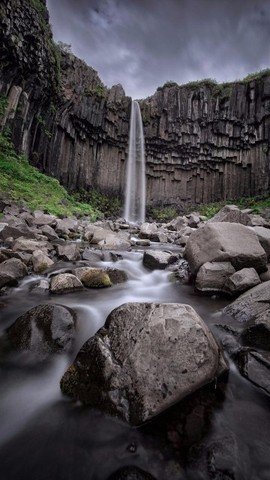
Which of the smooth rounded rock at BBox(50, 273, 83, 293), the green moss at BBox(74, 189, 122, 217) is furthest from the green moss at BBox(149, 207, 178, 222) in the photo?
the smooth rounded rock at BBox(50, 273, 83, 293)

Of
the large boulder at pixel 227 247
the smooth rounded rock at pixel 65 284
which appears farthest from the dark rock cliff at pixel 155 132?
the large boulder at pixel 227 247

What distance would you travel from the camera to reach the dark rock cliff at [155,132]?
17828 millimetres

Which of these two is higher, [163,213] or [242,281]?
[163,213]

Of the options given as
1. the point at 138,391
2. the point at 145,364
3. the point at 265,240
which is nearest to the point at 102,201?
the point at 265,240

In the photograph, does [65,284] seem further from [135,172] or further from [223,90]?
[223,90]

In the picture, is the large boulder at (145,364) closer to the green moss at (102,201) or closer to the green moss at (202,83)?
the green moss at (102,201)

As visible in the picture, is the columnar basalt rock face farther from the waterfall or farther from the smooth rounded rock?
the smooth rounded rock

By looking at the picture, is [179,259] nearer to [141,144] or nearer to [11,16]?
[11,16]

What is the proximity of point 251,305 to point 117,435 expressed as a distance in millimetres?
2141

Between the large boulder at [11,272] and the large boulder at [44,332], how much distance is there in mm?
1357

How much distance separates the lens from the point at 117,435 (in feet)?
5.13

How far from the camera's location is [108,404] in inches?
66.8

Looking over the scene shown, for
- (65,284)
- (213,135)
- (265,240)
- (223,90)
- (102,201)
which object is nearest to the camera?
(65,284)

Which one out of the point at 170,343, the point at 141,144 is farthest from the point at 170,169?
the point at 170,343
